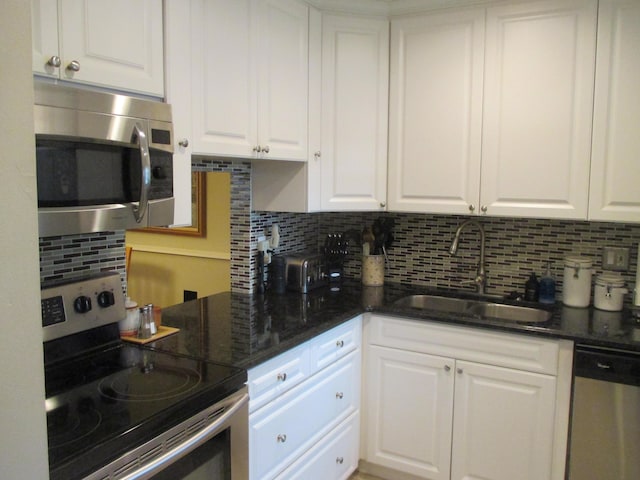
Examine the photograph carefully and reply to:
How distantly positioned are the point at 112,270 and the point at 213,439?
2.49ft

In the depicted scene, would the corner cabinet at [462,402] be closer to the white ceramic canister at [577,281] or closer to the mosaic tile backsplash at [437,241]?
the white ceramic canister at [577,281]

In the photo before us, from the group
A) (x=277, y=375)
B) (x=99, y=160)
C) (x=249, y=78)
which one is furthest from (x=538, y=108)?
(x=99, y=160)

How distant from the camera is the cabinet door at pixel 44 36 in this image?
128 centimetres

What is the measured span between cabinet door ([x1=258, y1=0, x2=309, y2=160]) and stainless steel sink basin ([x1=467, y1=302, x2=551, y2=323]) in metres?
1.20

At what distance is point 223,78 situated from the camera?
1954 mm

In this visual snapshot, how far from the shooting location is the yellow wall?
329 centimetres

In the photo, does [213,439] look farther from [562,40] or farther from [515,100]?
[562,40]

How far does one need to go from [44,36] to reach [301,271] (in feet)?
5.31

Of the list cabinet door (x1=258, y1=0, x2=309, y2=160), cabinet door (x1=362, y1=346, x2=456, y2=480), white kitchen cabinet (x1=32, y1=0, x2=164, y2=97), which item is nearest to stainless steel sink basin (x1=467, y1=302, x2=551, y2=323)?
cabinet door (x1=362, y1=346, x2=456, y2=480)

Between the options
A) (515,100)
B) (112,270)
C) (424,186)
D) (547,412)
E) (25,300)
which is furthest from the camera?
(424,186)

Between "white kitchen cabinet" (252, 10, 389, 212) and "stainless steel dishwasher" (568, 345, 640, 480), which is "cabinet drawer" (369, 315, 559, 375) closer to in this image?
"stainless steel dishwasher" (568, 345, 640, 480)

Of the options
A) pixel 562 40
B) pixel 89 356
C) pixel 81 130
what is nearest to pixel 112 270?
pixel 89 356

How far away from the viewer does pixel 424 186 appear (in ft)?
8.58

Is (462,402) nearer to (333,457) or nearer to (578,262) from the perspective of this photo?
(333,457)
